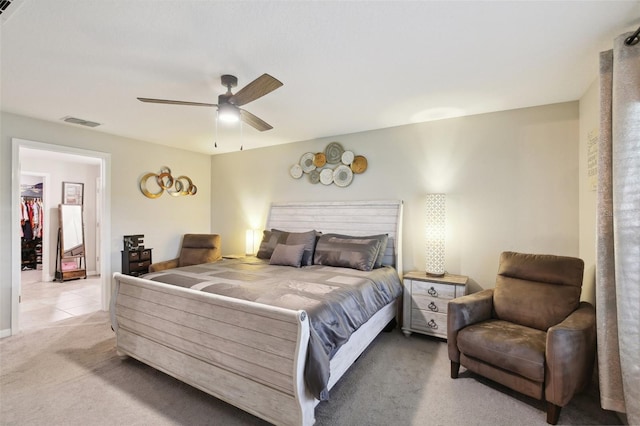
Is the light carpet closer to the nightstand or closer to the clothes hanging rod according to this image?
the nightstand

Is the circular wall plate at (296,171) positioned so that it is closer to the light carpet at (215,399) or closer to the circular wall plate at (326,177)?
the circular wall plate at (326,177)

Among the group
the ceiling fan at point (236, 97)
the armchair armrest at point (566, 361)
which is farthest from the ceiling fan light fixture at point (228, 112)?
the armchair armrest at point (566, 361)

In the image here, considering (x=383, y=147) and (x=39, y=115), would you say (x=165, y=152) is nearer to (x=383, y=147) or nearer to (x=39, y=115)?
(x=39, y=115)

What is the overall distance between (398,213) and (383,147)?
2.96ft

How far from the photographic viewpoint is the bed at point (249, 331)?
66.7 inches

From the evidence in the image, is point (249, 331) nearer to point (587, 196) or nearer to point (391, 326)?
point (391, 326)

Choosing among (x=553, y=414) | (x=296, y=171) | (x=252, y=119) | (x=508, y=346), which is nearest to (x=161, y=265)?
(x=296, y=171)

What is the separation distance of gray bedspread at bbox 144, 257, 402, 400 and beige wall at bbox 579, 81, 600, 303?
1711mm

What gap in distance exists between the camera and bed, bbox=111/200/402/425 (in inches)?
66.7

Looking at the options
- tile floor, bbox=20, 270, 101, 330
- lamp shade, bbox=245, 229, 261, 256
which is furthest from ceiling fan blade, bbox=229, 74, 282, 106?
tile floor, bbox=20, 270, 101, 330

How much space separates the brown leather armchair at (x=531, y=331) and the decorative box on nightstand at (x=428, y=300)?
0.37 metres

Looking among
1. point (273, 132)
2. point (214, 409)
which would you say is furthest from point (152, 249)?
point (214, 409)

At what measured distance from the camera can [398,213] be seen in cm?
365

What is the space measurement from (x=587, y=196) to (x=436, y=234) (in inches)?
52.4
